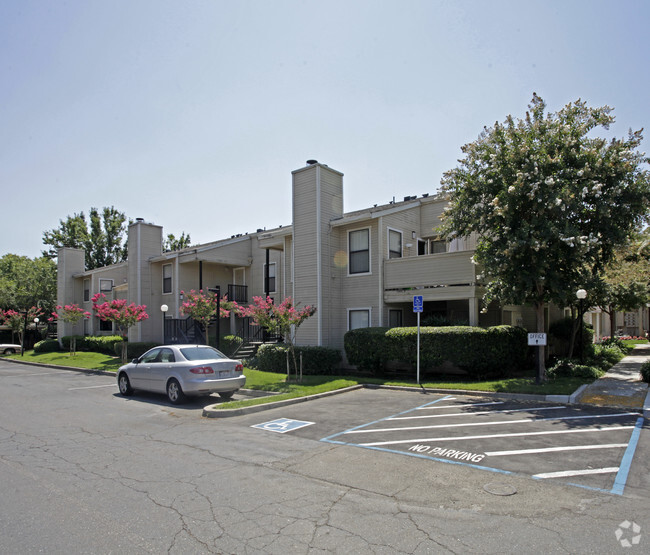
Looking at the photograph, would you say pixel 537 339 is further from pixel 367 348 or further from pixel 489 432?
pixel 489 432

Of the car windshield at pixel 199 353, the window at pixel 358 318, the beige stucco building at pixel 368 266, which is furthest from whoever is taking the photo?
the window at pixel 358 318

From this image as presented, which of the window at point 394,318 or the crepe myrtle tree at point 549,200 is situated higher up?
the crepe myrtle tree at point 549,200

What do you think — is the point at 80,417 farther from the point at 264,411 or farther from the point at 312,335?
the point at 312,335

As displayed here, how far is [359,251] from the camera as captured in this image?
63.3 feet

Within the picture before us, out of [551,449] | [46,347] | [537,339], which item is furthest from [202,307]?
[46,347]

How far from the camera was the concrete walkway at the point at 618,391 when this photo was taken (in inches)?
436

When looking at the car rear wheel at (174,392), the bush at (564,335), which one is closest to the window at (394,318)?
the bush at (564,335)

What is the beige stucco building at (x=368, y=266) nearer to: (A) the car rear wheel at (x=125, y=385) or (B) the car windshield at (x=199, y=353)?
(B) the car windshield at (x=199, y=353)

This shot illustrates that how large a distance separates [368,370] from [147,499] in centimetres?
1297

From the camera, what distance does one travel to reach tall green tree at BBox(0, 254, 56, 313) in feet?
135

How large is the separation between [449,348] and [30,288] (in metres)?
40.3

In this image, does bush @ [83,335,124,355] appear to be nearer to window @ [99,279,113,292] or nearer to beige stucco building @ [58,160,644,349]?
window @ [99,279,113,292]

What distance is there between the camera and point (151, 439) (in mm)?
8336

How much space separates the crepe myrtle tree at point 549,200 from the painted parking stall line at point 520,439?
13.6ft
